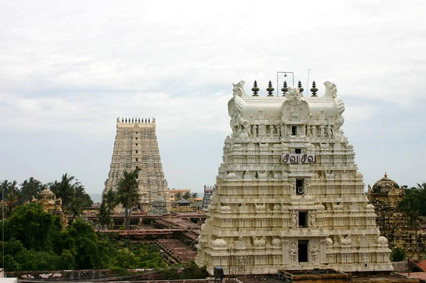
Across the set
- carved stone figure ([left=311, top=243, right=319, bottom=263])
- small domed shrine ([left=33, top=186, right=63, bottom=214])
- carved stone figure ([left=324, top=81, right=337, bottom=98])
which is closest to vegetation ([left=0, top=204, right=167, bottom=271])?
carved stone figure ([left=311, top=243, right=319, bottom=263])

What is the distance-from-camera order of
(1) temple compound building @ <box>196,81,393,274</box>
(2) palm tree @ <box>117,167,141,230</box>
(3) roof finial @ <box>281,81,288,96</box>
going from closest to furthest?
1. (1) temple compound building @ <box>196,81,393,274</box>
2. (3) roof finial @ <box>281,81,288,96</box>
3. (2) palm tree @ <box>117,167,141,230</box>

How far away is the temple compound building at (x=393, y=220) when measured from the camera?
2532 inches

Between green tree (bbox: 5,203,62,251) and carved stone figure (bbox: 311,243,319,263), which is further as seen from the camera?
green tree (bbox: 5,203,62,251)

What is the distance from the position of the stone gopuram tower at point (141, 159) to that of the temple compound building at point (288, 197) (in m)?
72.9

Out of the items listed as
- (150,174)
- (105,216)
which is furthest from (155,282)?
(150,174)

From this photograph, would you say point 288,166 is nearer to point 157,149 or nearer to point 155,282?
point 155,282

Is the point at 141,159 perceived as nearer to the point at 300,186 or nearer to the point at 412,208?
the point at 412,208

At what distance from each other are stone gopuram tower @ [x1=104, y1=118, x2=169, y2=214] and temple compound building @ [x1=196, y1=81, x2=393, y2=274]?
72945 millimetres

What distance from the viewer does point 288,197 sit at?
42.6m

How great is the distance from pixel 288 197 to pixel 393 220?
27880 mm

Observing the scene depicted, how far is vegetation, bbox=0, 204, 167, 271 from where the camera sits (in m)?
43.5

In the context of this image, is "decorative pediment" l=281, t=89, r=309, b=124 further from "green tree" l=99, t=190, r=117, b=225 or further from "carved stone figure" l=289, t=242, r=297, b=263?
"green tree" l=99, t=190, r=117, b=225

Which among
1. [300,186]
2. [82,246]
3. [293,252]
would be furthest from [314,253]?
[82,246]

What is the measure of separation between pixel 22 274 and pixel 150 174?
3136 inches
